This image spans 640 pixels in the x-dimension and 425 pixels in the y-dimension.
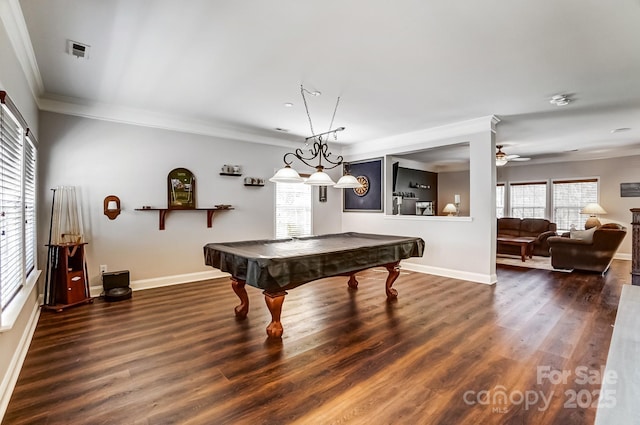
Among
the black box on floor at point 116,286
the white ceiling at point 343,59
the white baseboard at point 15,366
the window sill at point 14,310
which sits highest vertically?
the white ceiling at point 343,59

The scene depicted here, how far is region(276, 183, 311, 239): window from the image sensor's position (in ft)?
19.7

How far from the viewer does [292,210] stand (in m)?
6.20

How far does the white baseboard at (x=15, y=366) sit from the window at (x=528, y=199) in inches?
394

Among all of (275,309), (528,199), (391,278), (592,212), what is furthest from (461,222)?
(528,199)

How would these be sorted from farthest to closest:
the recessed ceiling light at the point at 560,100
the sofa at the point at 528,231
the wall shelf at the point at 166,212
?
the sofa at the point at 528,231 → the wall shelf at the point at 166,212 → the recessed ceiling light at the point at 560,100

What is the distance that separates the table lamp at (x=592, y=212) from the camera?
717cm

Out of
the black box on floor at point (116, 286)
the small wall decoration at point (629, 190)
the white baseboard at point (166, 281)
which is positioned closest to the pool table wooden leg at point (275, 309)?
the black box on floor at point (116, 286)

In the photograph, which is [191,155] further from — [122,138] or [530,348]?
[530,348]

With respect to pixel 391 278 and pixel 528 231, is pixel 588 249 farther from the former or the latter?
pixel 391 278

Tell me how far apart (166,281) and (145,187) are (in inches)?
55.9

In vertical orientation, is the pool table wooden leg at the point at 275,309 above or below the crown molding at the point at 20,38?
below

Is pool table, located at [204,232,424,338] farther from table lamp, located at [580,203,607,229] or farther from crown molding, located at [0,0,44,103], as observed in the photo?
table lamp, located at [580,203,607,229]

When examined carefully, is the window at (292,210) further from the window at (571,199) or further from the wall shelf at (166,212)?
the window at (571,199)

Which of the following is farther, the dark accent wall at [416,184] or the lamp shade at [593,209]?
the dark accent wall at [416,184]
